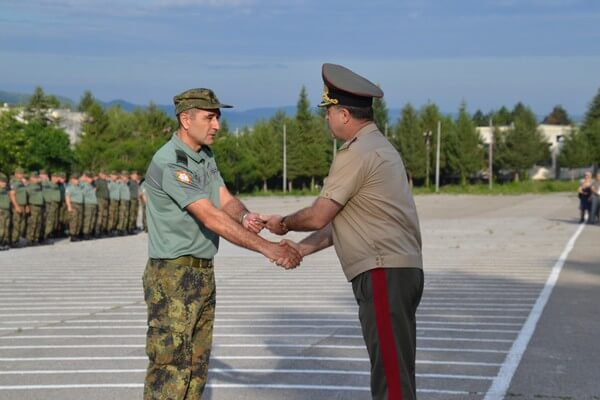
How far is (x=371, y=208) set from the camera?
17.1 ft

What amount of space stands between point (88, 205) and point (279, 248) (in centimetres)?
2068

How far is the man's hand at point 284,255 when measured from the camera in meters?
6.20

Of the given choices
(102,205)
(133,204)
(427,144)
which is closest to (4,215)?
(102,205)

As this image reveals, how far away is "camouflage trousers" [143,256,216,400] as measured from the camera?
5.91 meters

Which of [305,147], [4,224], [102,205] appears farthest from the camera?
[305,147]

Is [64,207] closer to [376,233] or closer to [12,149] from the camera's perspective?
[12,149]

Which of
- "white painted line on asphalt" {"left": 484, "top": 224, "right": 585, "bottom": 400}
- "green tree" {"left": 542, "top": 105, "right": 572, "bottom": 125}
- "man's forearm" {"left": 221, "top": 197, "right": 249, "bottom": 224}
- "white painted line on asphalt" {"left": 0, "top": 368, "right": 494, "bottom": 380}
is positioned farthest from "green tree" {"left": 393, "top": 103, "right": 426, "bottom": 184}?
"green tree" {"left": 542, "top": 105, "right": 572, "bottom": 125}

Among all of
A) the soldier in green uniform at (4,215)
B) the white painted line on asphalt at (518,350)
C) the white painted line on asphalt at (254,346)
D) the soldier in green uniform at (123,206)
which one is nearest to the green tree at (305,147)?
the soldier in green uniform at (123,206)

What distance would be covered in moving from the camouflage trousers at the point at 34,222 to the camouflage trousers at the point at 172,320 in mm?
18780

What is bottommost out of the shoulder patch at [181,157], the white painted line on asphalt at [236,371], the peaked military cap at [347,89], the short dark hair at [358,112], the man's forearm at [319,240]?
the white painted line on asphalt at [236,371]

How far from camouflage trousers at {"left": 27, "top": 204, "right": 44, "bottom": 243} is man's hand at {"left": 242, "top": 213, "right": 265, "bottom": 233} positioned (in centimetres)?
1844

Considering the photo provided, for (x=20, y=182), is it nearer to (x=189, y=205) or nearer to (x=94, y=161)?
(x=189, y=205)

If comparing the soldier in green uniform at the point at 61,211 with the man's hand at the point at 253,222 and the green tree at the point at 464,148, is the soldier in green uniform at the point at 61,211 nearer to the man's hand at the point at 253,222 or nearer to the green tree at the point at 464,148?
the man's hand at the point at 253,222

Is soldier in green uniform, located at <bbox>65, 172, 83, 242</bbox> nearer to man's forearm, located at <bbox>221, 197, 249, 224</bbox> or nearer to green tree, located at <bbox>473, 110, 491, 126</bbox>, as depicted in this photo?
man's forearm, located at <bbox>221, 197, 249, 224</bbox>
